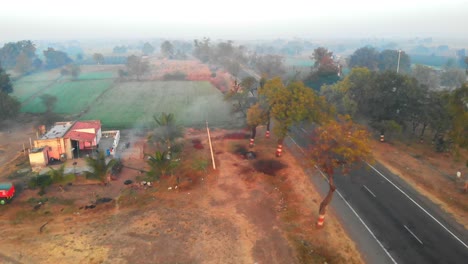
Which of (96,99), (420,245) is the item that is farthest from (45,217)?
(96,99)

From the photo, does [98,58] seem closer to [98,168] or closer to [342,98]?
[342,98]

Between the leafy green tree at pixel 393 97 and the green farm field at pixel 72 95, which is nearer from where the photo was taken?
the leafy green tree at pixel 393 97

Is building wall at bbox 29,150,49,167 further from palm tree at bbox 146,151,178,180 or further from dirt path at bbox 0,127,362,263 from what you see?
palm tree at bbox 146,151,178,180

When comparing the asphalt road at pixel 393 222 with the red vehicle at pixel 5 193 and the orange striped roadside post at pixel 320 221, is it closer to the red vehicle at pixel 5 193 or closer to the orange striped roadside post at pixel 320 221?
the orange striped roadside post at pixel 320 221

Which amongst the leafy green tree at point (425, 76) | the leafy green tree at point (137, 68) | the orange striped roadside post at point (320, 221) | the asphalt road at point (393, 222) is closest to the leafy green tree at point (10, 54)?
the leafy green tree at point (137, 68)

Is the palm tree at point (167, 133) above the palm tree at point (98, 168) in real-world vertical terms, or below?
above

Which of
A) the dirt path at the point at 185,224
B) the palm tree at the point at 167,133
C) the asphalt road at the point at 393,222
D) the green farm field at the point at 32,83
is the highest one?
the palm tree at the point at 167,133

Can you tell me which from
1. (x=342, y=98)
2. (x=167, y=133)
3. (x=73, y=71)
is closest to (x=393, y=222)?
(x=167, y=133)
